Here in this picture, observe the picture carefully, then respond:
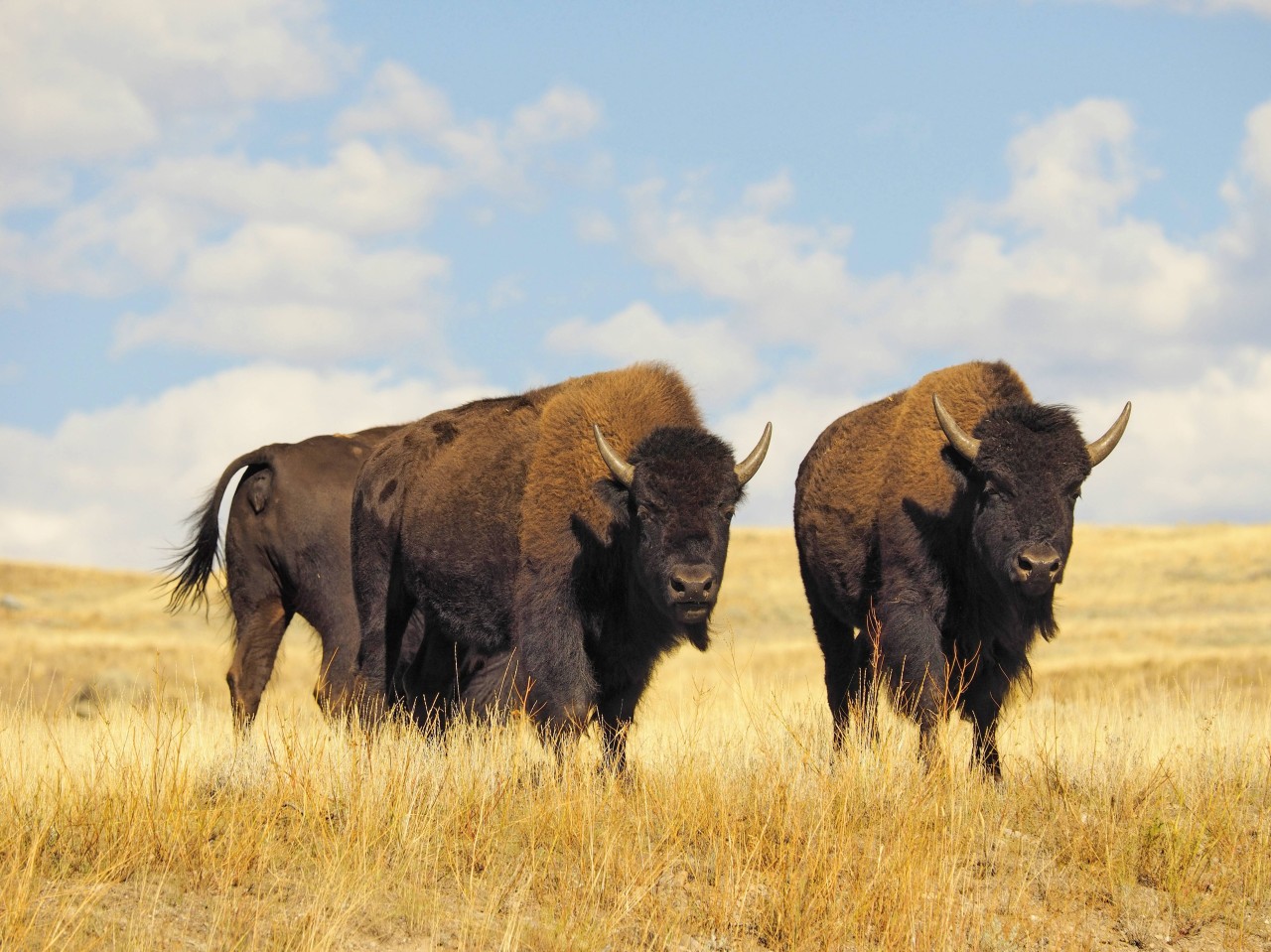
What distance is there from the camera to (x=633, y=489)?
794 cm

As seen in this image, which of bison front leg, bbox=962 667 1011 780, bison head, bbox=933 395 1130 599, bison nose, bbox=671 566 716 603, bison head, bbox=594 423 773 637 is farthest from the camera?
bison front leg, bbox=962 667 1011 780

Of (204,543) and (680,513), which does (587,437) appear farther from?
(204,543)

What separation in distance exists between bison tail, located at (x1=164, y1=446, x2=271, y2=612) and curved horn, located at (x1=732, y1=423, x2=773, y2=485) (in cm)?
540

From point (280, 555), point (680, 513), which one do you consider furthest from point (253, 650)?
point (680, 513)

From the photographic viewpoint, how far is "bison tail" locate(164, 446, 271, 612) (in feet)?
39.4

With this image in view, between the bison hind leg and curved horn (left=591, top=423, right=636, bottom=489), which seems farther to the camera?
the bison hind leg

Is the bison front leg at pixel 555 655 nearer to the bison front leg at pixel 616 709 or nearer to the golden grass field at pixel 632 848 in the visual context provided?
the bison front leg at pixel 616 709

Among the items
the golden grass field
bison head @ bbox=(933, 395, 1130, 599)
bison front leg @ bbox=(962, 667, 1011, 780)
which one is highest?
bison head @ bbox=(933, 395, 1130, 599)

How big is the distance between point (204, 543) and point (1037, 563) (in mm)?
7815

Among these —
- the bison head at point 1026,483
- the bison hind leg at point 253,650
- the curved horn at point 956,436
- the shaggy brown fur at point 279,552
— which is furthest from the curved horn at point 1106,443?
the bison hind leg at point 253,650

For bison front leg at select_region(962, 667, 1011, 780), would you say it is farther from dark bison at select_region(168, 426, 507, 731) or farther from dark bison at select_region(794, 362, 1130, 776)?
dark bison at select_region(168, 426, 507, 731)

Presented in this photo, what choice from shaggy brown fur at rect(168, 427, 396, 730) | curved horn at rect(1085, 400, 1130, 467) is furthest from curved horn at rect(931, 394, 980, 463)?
shaggy brown fur at rect(168, 427, 396, 730)

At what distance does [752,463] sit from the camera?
8.30 metres

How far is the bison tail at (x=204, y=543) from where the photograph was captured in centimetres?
1200
